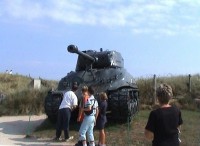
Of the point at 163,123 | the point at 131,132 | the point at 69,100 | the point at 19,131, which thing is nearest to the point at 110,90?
the point at 131,132

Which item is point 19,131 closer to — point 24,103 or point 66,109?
point 66,109

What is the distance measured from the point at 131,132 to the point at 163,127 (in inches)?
402

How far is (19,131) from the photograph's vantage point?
57.8 feet

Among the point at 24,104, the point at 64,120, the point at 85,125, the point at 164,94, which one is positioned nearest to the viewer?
the point at 164,94

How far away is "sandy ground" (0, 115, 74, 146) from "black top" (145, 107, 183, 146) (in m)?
8.34

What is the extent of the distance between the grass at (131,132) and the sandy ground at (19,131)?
0.61 metres

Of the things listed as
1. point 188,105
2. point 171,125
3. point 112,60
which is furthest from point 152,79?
point 171,125

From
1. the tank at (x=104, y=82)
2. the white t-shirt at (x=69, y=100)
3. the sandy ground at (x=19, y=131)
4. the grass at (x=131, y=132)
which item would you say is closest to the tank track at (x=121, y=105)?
the tank at (x=104, y=82)

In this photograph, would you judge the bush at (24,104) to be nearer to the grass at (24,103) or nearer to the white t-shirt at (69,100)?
the grass at (24,103)

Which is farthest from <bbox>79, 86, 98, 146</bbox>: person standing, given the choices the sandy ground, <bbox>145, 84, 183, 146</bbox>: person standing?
<bbox>145, 84, 183, 146</bbox>: person standing

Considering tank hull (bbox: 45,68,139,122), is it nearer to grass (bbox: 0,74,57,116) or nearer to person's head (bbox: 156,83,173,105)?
grass (bbox: 0,74,57,116)

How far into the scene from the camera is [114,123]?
58.3 feet

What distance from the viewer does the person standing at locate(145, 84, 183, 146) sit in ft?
20.5

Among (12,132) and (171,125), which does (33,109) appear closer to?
(12,132)
